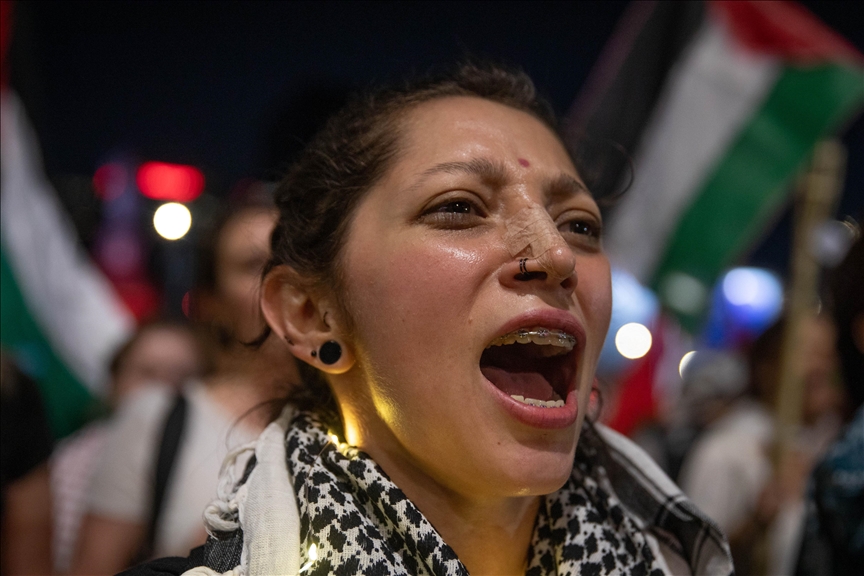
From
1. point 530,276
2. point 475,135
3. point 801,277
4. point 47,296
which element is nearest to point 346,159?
point 475,135

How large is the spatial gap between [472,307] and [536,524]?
603 millimetres

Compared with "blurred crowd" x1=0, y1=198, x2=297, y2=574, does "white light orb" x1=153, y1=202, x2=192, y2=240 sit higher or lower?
lower

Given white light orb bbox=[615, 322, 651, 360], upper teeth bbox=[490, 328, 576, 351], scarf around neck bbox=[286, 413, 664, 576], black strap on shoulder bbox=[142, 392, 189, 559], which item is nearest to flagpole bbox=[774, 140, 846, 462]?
scarf around neck bbox=[286, 413, 664, 576]

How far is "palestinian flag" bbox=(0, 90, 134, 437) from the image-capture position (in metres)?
4.29

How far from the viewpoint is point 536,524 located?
1.77 m

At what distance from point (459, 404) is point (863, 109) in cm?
320

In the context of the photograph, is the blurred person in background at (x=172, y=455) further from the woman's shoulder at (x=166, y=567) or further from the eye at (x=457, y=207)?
the eye at (x=457, y=207)

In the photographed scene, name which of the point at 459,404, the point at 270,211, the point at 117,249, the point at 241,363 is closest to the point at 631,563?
the point at 459,404

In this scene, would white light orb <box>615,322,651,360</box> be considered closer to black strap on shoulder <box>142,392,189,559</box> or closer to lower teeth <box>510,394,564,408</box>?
black strap on shoulder <box>142,392,189,559</box>

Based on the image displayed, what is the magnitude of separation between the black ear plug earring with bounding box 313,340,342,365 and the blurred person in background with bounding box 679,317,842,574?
2.35 m

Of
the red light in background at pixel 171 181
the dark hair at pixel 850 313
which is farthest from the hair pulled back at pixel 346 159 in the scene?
the red light in background at pixel 171 181

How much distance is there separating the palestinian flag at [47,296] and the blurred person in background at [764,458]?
3.44m

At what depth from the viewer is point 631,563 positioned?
1.71 metres

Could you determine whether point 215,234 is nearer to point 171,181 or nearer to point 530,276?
point 530,276
